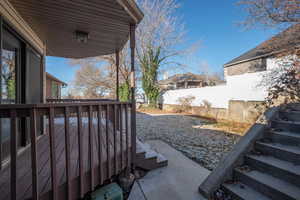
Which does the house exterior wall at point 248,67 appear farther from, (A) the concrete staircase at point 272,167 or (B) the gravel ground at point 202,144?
(A) the concrete staircase at point 272,167

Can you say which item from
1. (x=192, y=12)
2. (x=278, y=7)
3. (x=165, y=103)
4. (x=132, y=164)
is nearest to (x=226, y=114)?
(x=278, y=7)

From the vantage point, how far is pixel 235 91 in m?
8.22

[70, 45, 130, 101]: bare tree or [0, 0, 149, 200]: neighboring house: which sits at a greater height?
[70, 45, 130, 101]: bare tree

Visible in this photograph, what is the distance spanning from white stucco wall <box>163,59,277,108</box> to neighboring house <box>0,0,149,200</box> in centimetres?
709

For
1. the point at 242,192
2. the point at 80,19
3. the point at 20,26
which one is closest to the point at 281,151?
the point at 242,192

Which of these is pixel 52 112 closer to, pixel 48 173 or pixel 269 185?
pixel 48 173

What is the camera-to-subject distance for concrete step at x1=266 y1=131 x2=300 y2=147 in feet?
6.84

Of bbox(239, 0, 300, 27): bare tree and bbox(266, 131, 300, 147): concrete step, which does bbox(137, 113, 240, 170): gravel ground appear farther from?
bbox(239, 0, 300, 27): bare tree

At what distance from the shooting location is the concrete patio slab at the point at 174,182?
6.91 feet

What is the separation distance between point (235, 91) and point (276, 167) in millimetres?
7238

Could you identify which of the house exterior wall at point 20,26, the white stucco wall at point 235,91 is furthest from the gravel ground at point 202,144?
the house exterior wall at point 20,26

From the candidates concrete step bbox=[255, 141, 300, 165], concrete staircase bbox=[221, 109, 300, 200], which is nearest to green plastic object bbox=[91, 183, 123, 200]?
concrete staircase bbox=[221, 109, 300, 200]

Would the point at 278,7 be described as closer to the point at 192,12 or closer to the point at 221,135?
the point at 221,135

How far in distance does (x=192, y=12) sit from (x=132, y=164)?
43.5 ft
